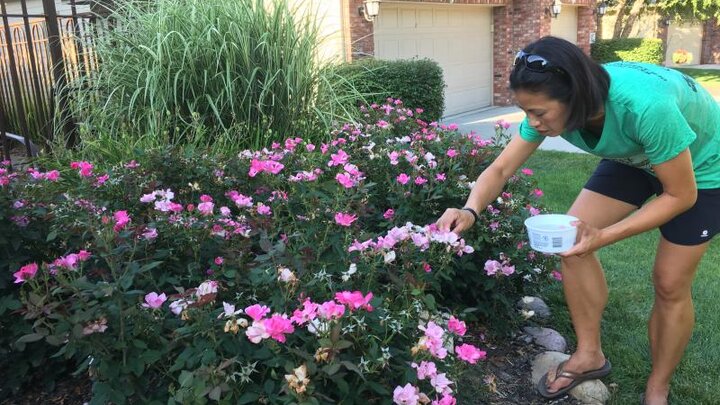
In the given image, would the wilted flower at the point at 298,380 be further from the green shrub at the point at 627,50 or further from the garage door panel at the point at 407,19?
the green shrub at the point at 627,50

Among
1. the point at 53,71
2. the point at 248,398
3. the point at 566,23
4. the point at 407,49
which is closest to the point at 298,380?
the point at 248,398

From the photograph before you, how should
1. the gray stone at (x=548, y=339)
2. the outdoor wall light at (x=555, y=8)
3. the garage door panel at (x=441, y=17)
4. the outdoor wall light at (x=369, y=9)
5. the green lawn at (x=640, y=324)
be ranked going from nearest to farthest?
1. the green lawn at (x=640, y=324)
2. the gray stone at (x=548, y=339)
3. the outdoor wall light at (x=369, y=9)
4. the garage door panel at (x=441, y=17)
5. the outdoor wall light at (x=555, y=8)

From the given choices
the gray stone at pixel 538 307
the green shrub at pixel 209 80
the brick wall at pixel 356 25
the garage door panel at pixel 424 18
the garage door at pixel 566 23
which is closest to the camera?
the gray stone at pixel 538 307

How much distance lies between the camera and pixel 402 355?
5.32 feet

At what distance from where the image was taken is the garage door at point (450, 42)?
36.7 feet

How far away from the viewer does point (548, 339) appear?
2928mm

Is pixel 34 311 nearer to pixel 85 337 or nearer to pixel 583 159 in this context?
pixel 85 337

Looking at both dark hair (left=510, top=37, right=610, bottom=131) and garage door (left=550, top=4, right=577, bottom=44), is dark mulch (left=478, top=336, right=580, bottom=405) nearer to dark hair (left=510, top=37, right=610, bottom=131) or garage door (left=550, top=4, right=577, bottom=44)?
dark hair (left=510, top=37, right=610, bottom=131)

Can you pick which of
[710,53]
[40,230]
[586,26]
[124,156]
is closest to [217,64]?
[124,156]

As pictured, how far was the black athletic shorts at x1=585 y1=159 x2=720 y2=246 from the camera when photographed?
2207 mm

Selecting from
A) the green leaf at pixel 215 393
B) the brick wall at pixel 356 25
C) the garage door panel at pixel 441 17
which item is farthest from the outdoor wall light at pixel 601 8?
the green leaf at pixel 215 393

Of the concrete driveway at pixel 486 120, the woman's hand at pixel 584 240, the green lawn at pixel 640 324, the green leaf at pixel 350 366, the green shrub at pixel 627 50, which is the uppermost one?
the woman's hand at pixel 584 240

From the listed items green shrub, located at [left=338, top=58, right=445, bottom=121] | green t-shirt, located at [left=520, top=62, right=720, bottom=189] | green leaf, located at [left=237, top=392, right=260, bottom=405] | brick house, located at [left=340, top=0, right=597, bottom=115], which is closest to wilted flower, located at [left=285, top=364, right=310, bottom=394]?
green leaf, located at [left=237, top=392, right=260, bottom=405]

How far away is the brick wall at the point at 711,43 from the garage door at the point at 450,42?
2405 centimetres
